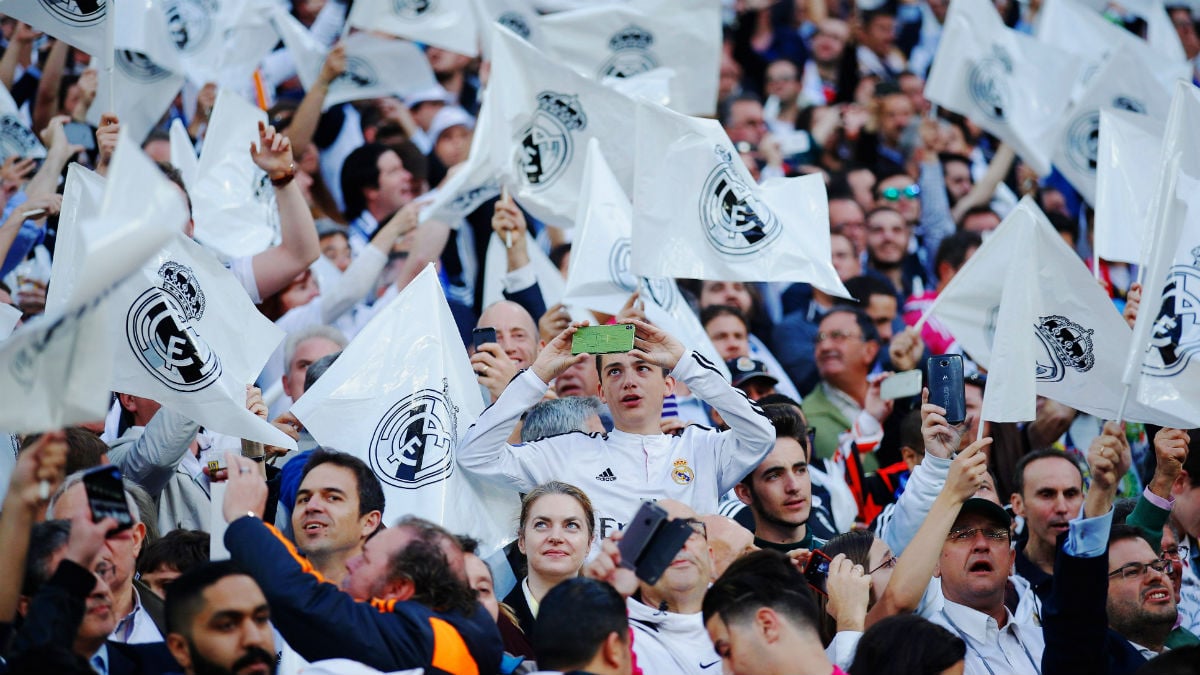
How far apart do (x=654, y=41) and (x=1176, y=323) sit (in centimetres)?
490

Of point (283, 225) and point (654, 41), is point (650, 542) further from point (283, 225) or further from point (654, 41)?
point (654, 41)

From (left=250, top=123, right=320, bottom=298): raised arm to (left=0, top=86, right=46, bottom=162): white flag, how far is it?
157 centimetres

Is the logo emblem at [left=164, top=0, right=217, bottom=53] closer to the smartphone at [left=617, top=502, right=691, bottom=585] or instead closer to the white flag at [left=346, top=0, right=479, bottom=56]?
the white flag at [left=346, top=0, right=479, bottom=56]

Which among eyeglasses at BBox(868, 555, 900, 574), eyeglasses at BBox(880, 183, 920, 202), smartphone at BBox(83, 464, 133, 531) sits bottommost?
eyeglasses at BBox(880, 183, 920, 202)

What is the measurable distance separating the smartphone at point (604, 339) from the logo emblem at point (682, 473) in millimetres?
645

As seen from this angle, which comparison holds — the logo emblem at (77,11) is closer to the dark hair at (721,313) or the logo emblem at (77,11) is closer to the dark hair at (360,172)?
the dark hair at (360,172)

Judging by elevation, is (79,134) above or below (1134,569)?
above

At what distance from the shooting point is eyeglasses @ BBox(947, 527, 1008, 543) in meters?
6.25

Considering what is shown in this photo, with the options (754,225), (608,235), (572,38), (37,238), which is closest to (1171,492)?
(754,225)

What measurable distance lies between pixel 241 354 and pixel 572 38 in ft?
14.9

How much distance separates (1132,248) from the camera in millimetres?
7762

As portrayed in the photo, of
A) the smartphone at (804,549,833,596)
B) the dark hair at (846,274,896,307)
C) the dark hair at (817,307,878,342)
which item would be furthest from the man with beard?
the dark hair at (846,274,896,307)

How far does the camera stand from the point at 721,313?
8.72m

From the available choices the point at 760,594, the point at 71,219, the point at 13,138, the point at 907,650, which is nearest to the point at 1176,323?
the point at 907,650
